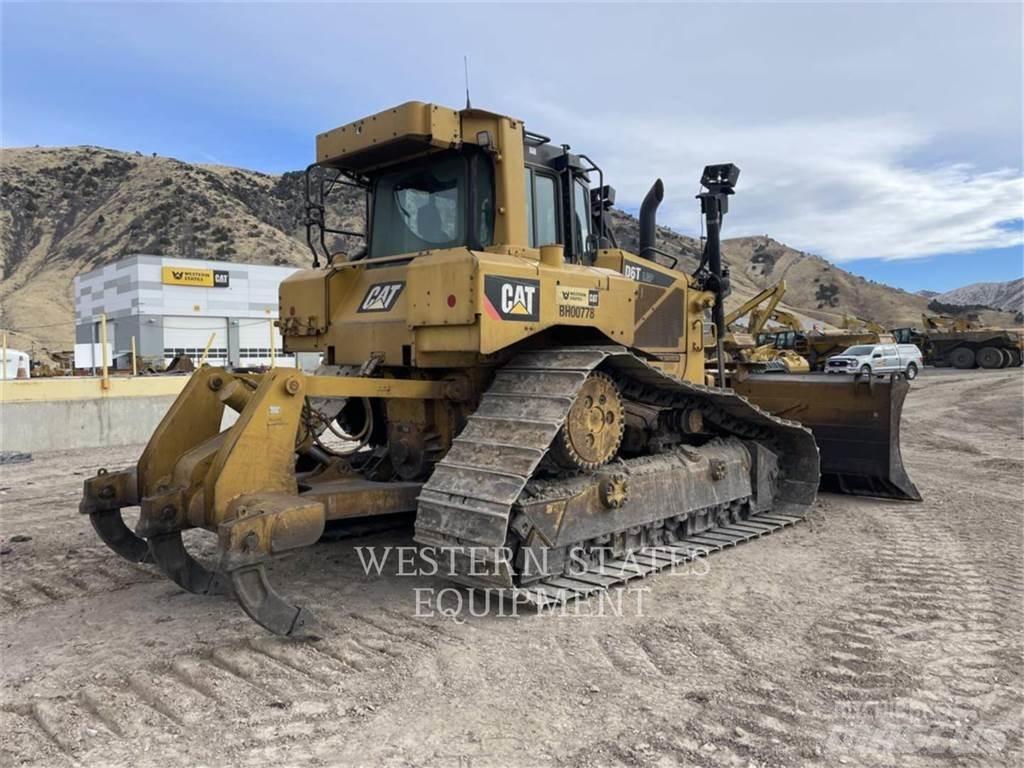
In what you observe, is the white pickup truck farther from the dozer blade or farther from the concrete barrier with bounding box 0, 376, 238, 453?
the concrete barrier with bounding box 0, 376, 238, 453

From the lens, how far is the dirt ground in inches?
131

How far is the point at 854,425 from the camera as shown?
838 centimetres

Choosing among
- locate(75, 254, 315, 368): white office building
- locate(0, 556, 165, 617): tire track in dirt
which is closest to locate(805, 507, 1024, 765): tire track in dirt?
locate(0, 556, 165, 617): tire track in dirt

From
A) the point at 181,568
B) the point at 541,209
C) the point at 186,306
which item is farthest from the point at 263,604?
the point at 186,306

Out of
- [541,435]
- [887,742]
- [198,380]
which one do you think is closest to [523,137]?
[541,435]

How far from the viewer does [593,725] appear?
3.50 m

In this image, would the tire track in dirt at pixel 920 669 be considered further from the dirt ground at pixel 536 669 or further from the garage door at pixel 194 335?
the garage door at pixel 194 335

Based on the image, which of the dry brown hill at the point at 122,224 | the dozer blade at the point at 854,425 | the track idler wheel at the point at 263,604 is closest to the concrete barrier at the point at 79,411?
the track idler wheel at the point at 263,604

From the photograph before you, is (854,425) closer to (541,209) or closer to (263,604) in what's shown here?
(541,209)

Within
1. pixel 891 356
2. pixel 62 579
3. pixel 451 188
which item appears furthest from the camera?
pixel 891 356

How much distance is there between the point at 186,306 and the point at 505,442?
126 feet

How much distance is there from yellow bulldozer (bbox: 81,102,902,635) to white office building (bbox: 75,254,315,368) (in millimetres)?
32170

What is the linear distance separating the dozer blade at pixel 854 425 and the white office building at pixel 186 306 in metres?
31.4

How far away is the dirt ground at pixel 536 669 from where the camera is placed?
3338 mm
